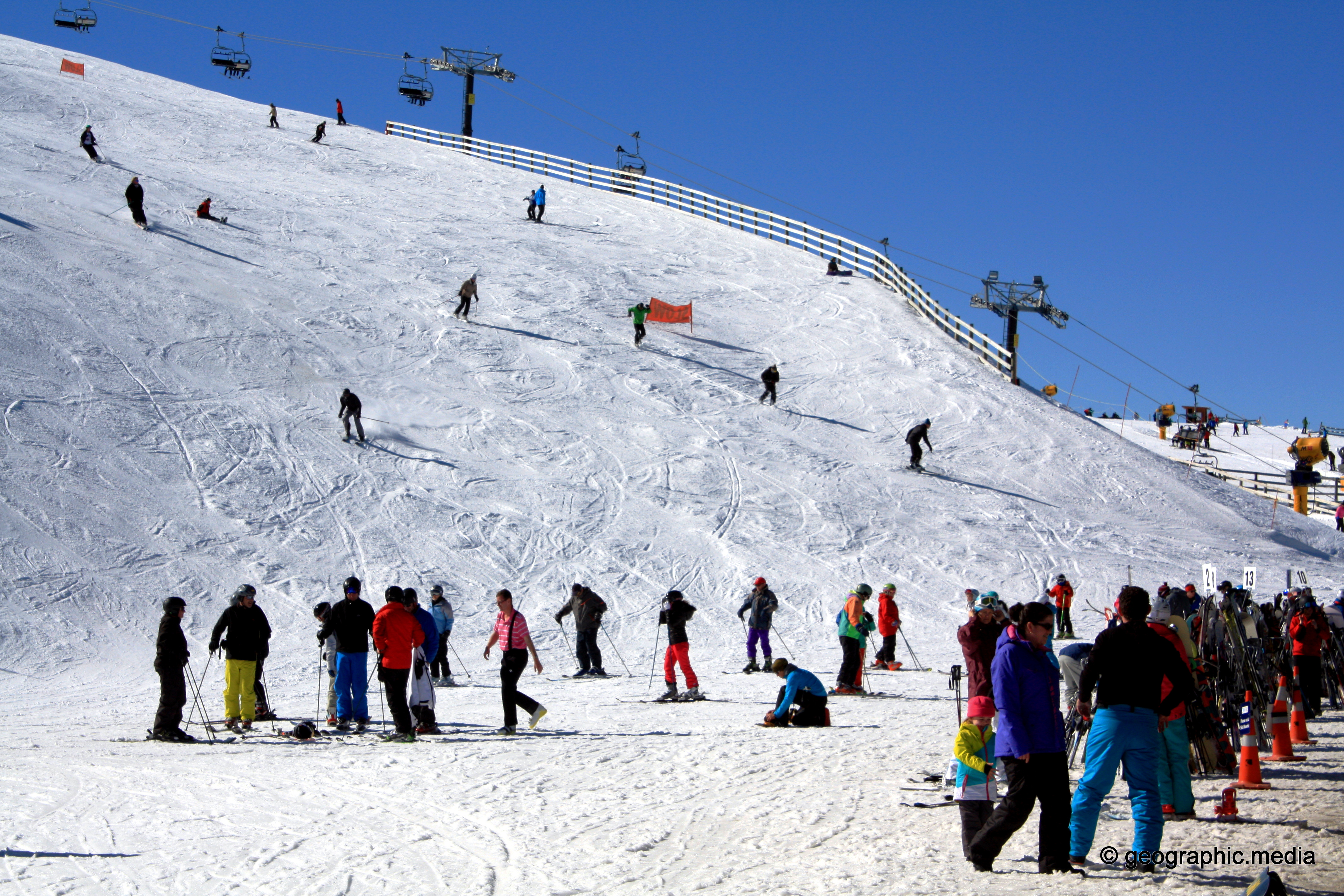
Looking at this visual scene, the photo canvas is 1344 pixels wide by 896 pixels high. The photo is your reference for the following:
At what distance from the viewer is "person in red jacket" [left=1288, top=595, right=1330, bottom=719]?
39.5 feet

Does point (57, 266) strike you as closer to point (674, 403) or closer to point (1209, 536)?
point (674, 403)

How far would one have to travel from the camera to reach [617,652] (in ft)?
51.6

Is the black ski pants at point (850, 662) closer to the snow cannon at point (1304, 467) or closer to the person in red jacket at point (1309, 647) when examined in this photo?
the person in red jacket at point (1309, 647)

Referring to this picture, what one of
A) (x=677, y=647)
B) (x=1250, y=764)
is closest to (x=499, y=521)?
(x=677, y=647)

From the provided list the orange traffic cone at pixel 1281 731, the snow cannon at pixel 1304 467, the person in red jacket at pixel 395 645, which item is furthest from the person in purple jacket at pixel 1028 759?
the snow cannon at pixel 1304 467

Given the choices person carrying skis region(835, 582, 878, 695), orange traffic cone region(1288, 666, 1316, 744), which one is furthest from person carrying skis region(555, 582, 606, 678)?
orange traffic cone region(1288, 666, 1316, 744)

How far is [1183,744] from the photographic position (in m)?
7.19

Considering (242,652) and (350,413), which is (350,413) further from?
(242,652)

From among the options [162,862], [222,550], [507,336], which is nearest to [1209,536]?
[507,336]

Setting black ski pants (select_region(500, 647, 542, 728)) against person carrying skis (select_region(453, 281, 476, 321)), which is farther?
person carrying skis (select_region(453, 281, 476, 321))

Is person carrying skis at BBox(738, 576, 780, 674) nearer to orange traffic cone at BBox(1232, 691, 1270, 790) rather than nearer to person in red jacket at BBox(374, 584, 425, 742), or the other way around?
person in red jacket at BBox(374, 584, 425, 742)

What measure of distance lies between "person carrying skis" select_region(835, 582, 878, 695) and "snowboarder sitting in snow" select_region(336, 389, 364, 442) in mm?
11519

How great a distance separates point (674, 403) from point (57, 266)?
567 inches

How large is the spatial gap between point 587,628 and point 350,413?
9.30m
